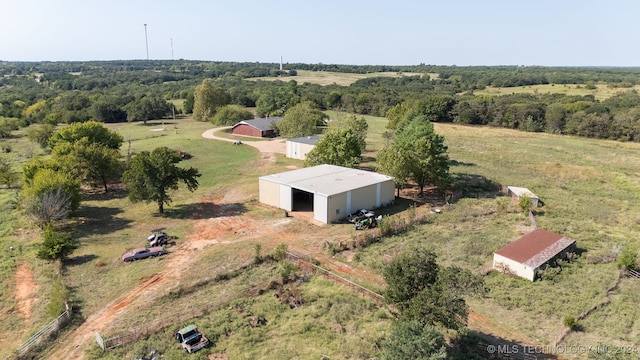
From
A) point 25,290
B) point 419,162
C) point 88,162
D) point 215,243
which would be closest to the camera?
point 25,290

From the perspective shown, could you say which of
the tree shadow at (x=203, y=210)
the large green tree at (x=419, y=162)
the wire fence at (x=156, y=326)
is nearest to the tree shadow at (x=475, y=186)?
the large green tree at (x=419, y=162)

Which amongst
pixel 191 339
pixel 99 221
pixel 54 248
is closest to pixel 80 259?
pixel 54 248

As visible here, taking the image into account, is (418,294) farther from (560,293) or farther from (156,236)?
(156,236)

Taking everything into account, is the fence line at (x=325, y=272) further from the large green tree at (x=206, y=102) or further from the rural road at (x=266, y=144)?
the large green tree at (x=206, y=102)

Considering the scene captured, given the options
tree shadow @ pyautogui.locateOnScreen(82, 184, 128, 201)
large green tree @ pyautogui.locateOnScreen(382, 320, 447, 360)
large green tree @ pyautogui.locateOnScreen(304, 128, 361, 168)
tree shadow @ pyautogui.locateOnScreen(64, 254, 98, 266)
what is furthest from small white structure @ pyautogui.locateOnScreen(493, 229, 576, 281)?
tree shadow @ pyautogui.locateOnScreen(82, 184, 128, 201)

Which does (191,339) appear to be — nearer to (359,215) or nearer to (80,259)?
(80,259)
